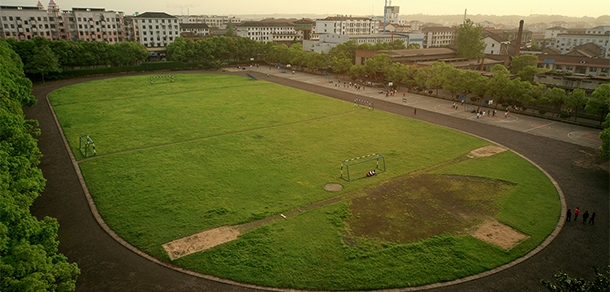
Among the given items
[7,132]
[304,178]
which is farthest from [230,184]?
[7,132]

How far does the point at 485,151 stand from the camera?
3912 cm

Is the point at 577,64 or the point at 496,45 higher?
the point at 496,45

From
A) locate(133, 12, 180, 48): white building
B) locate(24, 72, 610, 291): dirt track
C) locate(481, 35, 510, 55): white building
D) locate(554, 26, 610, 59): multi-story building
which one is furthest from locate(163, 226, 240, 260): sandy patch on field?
locate(554, 26, 610, 59): multi-story building

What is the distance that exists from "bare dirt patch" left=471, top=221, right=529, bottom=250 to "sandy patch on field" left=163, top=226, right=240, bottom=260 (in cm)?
1682

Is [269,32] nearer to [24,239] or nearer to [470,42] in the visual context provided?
[470,42]

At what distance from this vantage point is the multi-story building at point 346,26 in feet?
494

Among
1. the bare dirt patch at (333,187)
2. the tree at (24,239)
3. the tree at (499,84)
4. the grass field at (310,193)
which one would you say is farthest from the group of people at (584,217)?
the tree at (499,84)

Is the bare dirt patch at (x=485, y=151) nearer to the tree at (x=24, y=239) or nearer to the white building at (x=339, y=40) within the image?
the tree at (x=24, y=239)

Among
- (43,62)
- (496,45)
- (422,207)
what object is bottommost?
(422,207)

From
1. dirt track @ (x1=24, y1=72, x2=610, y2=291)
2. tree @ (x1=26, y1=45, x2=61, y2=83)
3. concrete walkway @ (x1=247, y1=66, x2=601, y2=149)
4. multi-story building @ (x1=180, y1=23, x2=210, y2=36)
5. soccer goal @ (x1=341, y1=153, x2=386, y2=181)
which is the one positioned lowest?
dirt track @ (x1=24, y1=72, x2=610, y2=291)

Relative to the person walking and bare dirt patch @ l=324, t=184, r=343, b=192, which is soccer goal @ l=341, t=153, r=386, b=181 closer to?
bare dirt patch @ l=324, t=184, r=343, b=192

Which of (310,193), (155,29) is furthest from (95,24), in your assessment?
(310,193)

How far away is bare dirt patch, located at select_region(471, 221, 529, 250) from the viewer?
2277 centimetres

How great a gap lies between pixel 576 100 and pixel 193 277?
5704 centimetres
